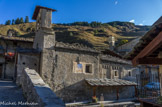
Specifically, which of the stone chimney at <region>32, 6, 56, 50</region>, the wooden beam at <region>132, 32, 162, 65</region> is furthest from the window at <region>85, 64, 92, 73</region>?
the wooden beam at <region>132, 32, 162, 65</region>

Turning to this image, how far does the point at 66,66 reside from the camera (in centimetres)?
1291

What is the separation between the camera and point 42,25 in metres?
12.3

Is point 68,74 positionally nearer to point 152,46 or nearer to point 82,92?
point 82,92

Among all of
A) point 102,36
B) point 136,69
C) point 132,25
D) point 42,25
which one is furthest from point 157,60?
point 132,25

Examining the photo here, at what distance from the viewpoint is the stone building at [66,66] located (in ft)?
39.2

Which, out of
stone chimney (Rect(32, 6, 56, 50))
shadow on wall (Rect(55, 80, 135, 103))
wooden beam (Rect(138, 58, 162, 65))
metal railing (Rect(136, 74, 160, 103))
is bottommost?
shadow on wall (Rect(55, 80, 135, 103))

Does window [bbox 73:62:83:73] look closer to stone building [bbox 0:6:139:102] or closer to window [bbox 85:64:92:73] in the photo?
stone building [bbox 0:6:139:102]

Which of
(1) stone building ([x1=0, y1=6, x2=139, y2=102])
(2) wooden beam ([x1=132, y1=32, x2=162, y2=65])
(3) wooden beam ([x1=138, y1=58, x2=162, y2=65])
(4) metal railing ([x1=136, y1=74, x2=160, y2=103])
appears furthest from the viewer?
(1) stone building ([x1=0, y1=6, x2=139, y2=102])

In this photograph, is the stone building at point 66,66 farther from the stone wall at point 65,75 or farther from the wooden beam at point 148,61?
the wooden beam at point 148,61

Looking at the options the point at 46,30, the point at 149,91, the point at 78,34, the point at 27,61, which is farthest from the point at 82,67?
the point at 78,34

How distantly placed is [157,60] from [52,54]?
885cm

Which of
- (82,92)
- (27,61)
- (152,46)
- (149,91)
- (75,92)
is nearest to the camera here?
(152,46)

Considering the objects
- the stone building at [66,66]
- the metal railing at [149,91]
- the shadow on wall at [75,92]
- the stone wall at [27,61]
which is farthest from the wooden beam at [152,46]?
the stone wall at [27,61]

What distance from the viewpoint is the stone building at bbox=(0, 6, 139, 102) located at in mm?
11961
